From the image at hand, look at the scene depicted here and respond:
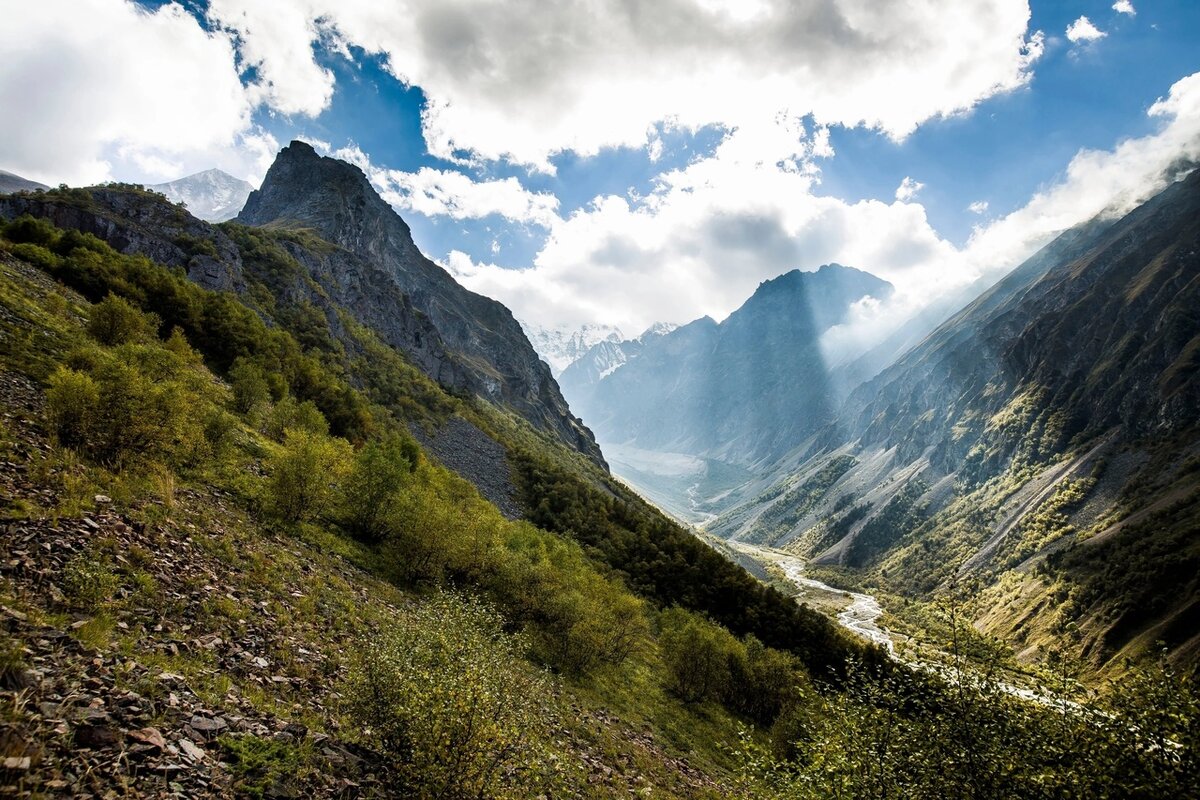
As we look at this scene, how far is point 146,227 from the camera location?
9912cm

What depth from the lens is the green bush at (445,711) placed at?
43.2 feet

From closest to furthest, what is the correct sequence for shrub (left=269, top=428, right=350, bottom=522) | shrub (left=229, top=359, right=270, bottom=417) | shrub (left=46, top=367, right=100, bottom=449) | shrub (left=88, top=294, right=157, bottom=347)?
shrub (left=46, top=367, right=100, bottom=449) < shrub (left=269, top=428, right=350, bottom=522) < shrub (left=88, top=294, right=157, bottom=347) < shrub (left=229, top=359, right=270, bottom=417)

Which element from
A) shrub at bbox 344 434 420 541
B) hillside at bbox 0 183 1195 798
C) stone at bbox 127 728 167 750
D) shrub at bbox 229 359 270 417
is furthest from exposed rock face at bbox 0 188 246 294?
stone at bbox 127 728 167 750

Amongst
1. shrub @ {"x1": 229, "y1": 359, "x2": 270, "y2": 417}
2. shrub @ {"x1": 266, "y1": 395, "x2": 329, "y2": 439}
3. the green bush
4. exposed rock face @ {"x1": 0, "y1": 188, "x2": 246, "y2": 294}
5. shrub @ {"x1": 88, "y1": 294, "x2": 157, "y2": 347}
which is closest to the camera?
the green bush

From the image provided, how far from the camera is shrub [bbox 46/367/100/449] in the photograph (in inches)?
888

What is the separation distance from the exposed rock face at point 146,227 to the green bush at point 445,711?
344ft

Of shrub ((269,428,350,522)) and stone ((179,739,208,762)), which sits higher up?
shrub ((269,428,350,522))

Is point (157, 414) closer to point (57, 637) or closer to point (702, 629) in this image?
point (57, 637)

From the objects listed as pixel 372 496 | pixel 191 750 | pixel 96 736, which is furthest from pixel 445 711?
pixel 372 496

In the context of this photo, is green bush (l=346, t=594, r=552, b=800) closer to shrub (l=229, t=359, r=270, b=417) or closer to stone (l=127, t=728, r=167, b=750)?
stone (l=127, t=728, r=167, b=750)

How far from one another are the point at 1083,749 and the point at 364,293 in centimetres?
19941

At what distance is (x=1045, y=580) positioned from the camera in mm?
191250

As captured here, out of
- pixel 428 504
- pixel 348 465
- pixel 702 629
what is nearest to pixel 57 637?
pixel 428 504

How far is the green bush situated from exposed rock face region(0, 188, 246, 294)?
344 feet
